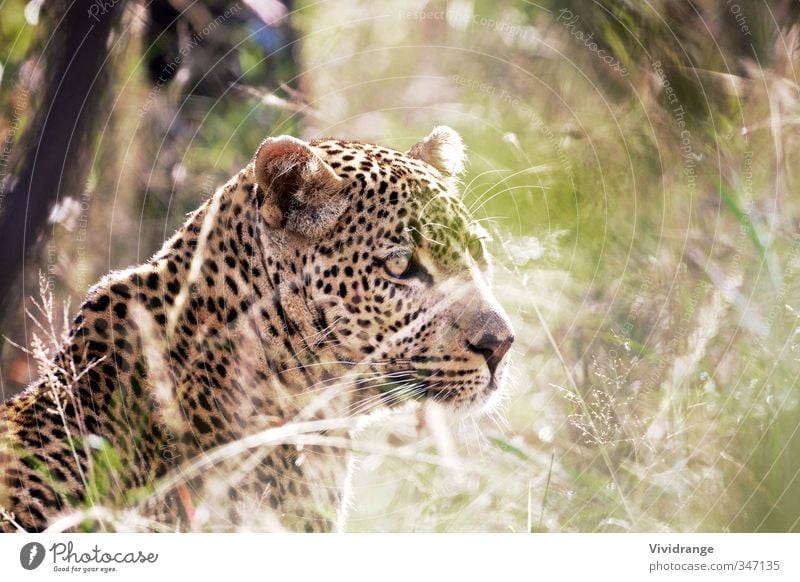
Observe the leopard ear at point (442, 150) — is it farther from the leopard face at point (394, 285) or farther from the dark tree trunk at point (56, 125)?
the dark tree trunk at point (56, 125)

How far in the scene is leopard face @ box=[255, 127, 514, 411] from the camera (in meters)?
4.10

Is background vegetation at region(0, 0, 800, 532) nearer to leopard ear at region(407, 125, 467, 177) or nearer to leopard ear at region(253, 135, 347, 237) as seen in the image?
leopard ear at region(407, 125, 467, 177)

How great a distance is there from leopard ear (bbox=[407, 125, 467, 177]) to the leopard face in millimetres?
445

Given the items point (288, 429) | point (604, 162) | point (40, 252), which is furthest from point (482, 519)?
point (40, 252)

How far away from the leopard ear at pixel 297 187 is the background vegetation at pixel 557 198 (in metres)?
0.76

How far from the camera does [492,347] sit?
4.13 meters

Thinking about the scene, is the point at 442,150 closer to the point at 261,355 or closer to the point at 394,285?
the point at 394,285

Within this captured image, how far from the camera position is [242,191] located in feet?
13.3

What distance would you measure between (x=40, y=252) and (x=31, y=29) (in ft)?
3.71

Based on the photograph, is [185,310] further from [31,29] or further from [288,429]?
[31,29]
